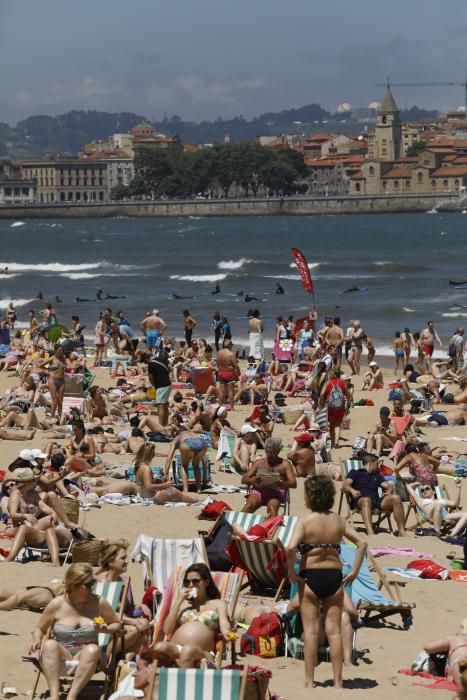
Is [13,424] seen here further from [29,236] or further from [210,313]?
[29,236]

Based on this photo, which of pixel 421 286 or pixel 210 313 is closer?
pixel 210 313

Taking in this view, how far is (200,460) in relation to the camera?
39.5ft

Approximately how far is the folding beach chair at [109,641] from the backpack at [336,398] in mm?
6773

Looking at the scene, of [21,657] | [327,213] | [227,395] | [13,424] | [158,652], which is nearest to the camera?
[158,652]

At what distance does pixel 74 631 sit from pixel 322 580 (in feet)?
3.90

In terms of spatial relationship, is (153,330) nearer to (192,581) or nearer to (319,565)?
(192,581)

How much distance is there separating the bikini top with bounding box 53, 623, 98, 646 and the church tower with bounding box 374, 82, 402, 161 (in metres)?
182

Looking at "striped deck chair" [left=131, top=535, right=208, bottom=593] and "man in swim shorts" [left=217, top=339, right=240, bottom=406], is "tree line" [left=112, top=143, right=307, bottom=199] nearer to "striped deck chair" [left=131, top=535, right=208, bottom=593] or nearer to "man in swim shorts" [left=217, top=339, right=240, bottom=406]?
"man in swim shorts" [left=217, top=339, right=240, bottom=406]

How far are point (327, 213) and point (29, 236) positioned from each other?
1741 inches

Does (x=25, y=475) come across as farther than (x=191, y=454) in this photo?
No

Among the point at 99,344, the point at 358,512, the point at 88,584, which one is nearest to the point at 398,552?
the point at 358,512

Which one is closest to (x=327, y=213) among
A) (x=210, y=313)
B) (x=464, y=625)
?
(x=210, y=313)

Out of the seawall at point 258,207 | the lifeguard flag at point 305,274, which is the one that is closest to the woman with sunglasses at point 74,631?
the lifeguard flag at point 305,274

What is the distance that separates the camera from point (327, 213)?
14950 cm
